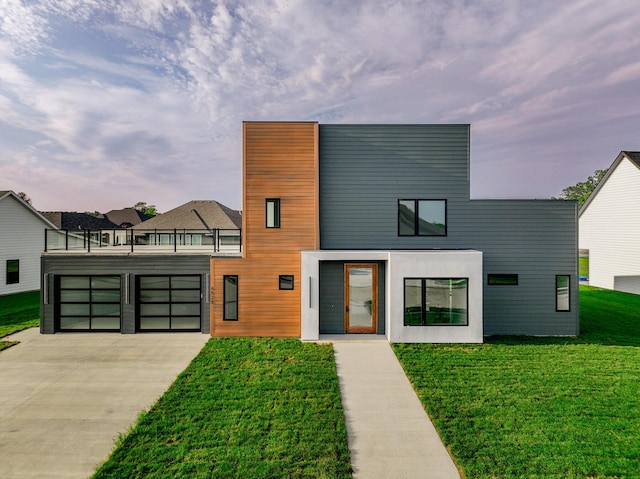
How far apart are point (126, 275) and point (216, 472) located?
847 centimetres

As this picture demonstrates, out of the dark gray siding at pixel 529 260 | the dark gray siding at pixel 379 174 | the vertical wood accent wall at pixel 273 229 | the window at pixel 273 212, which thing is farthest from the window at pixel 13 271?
the dark gray siding at pixel 529 260

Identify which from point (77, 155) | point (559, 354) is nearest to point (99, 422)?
point (559, 354)

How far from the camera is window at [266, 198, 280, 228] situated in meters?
10.1

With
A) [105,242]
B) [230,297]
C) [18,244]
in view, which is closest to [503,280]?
[230,297]

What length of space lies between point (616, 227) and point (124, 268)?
89.1 feet

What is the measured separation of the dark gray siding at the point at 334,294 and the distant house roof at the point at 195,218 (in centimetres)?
1788

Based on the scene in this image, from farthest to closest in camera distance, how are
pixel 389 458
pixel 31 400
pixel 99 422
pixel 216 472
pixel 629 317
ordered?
pixel 629 317 < pixel 31 400 < pixel 99 422 < pixel 389 458 < pixel 216 472

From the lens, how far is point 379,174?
10.3 m

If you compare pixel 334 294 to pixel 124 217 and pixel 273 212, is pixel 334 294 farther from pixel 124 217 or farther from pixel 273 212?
pixel 124 217

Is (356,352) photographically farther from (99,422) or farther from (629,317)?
(629,317)

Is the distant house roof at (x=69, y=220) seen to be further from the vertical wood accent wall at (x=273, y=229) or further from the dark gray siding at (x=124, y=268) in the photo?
the vertical wood accent wall at (x=273, y=229)

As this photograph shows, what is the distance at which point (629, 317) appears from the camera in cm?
1247

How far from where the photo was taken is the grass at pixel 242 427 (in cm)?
415

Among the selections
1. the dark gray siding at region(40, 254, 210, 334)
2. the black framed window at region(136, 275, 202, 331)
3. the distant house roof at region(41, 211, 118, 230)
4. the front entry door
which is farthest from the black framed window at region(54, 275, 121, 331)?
the distant house roof at region(41, 211, 118, 230)
